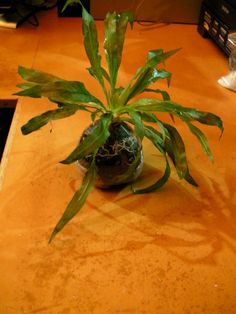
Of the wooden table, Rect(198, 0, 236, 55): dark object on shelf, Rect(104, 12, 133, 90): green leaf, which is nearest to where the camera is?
the wooden table

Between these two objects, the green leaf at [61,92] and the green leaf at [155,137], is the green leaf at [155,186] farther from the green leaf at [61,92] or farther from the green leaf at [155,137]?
the green leaf at [61,92]

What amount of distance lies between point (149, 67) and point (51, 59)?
20.0 inches

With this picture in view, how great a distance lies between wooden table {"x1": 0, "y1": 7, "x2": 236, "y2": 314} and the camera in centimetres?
51

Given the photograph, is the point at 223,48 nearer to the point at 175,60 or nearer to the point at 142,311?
the point at 175,60

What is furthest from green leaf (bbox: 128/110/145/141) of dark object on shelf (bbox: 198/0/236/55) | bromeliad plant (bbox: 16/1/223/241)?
dark object on shelf (bbox: 198/0/236/55)

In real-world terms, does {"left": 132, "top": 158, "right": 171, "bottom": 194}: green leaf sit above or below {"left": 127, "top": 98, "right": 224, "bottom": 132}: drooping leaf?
below

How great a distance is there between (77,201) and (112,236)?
0.08 m

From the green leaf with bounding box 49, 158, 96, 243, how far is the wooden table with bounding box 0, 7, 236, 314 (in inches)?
1.6

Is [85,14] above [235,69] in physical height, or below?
above

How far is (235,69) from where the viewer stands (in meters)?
0.99

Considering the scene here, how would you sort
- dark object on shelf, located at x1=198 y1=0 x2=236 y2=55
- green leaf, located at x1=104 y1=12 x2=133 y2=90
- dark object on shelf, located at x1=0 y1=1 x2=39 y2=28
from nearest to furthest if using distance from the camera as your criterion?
green leaf, located at x1=104 y1=12 x2=133 y2=90 < dark object on shelf, located at x1=198 y1=0 x2=236 y2=55 < dark object on shelf, located at x1=0 y1=1 x2=39 y2=28

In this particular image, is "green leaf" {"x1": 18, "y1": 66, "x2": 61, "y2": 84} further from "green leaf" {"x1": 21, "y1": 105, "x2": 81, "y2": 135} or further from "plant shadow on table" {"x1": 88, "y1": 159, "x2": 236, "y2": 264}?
"plant shadow on table" {"x1": 88, "y1": 159, "x2": 236, "y2": 264}

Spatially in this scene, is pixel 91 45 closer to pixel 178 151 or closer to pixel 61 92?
pixel 61 92

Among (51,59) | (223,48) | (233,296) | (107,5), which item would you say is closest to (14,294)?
(233,296)
